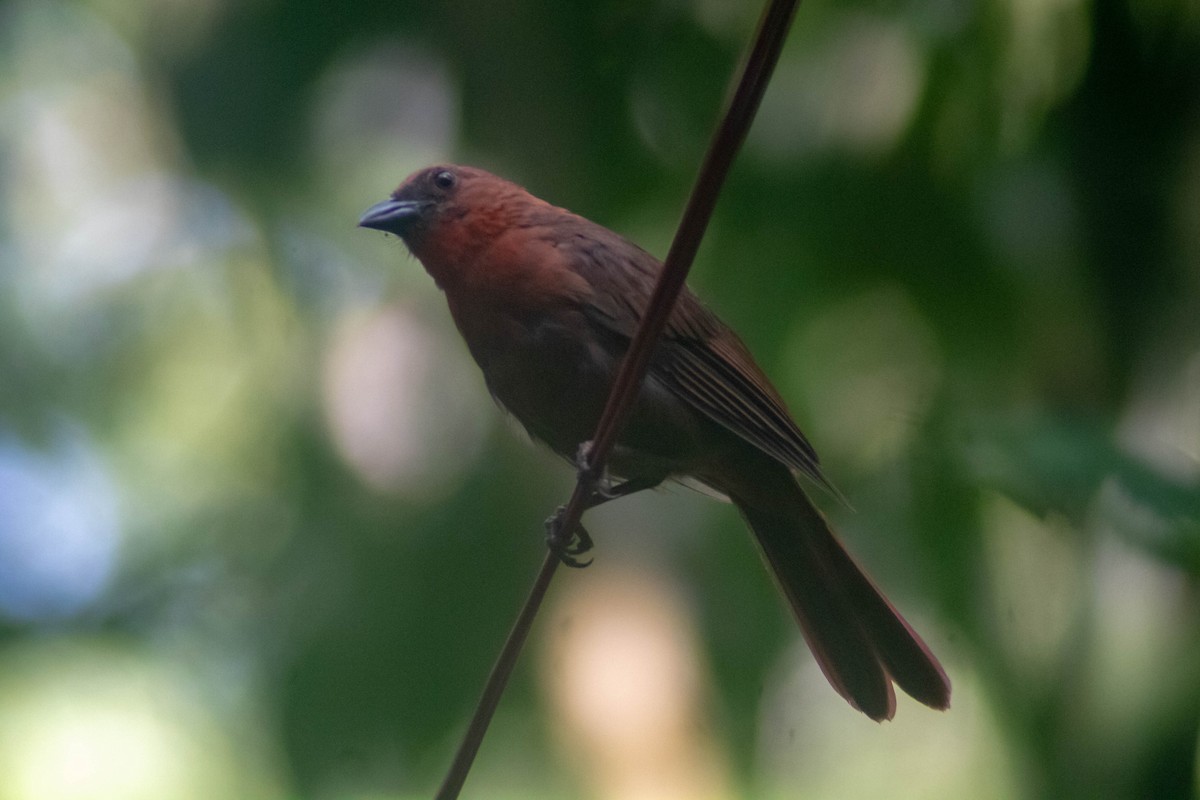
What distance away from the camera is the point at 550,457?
174 cm

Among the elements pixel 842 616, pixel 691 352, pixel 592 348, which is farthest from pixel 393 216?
pixel 842 616

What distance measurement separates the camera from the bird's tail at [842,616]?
57.3 inches

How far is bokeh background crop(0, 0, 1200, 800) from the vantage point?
181cm

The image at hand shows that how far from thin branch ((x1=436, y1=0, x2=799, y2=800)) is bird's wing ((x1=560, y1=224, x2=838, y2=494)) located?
468mm

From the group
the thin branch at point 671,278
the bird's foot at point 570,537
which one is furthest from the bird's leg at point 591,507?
the thin branch at point 671,278

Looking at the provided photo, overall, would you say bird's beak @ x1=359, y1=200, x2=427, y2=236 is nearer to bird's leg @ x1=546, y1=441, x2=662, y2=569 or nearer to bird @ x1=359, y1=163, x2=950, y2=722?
bird @ x1=359, y1=163, x2=950, y2=722

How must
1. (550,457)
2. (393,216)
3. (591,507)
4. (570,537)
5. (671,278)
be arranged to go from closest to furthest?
(671,278) < (570,537) < (591,507) < (393,216) < (550,457)

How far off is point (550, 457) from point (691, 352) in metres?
0.36

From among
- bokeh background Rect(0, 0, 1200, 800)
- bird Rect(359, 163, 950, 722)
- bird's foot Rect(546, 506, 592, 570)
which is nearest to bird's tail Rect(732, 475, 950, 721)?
bird Rect(359, 163, 950, 722)

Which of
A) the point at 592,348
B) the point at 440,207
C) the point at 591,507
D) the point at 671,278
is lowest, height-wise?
the point at 591,507

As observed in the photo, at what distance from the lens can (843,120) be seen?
7.48 feet

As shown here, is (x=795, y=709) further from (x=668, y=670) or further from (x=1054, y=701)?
(x=1054, y=701)

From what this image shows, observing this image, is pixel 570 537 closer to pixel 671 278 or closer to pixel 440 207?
pixel 671 278

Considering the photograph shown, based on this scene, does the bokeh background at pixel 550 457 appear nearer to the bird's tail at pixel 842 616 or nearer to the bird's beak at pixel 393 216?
the bird's tail at pixel 842 616
